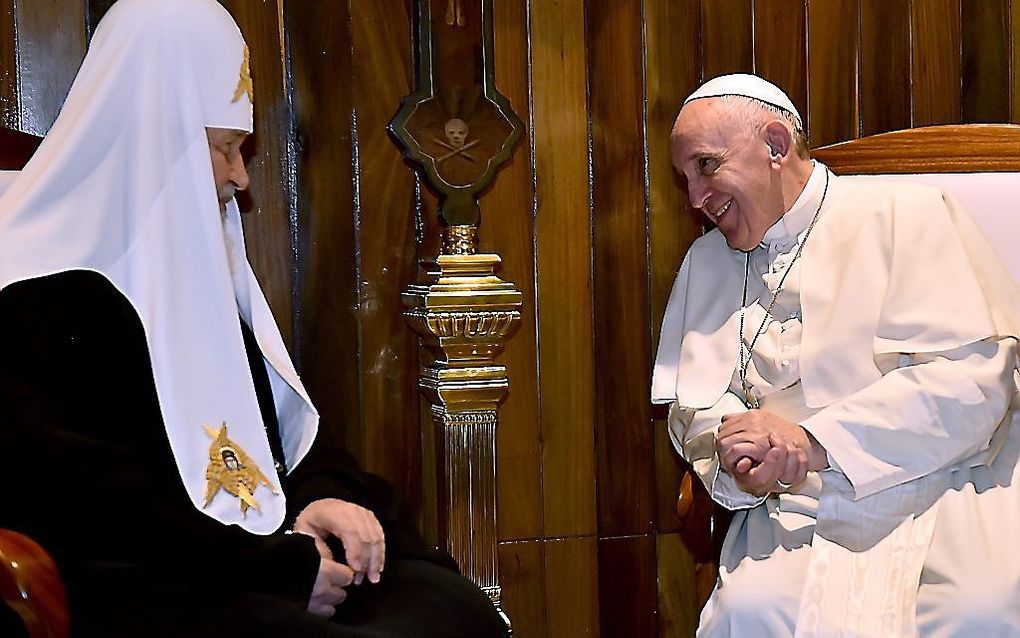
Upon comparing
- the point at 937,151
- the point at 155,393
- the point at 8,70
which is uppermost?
the point at 8,70

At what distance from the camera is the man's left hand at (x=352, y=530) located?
8.27ft

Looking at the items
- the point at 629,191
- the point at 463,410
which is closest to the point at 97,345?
the point at 463,410

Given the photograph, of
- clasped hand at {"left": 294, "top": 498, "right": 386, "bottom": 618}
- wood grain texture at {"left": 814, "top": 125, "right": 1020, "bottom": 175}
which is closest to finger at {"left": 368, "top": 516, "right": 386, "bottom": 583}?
clasped hand at {"left": 294, "top": 498, "right": 386, "bottom": 618}

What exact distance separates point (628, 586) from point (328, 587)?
5.16 ft

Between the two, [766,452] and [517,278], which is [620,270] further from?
[766,452]

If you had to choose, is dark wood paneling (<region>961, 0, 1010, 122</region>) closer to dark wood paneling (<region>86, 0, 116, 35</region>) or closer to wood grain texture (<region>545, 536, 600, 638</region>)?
wood grain texture (<region>545, 536, 600, 638</region>)

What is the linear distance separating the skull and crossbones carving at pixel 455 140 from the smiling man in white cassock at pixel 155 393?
0.76m

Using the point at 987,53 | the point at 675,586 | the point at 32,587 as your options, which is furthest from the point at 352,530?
the point at 987,53

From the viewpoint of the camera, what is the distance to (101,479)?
2.23 meters

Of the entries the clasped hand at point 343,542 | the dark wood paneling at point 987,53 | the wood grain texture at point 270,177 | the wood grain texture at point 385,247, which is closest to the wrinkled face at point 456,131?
the wood grain texture at point 385,247

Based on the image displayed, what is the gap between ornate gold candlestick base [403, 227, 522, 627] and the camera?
3125mm

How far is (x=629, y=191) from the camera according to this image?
368cm

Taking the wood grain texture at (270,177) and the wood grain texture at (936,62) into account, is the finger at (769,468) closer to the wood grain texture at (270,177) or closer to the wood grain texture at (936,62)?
A: the wood grain texture at (270,177)

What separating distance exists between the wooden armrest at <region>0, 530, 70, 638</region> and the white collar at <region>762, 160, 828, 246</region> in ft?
6.08
